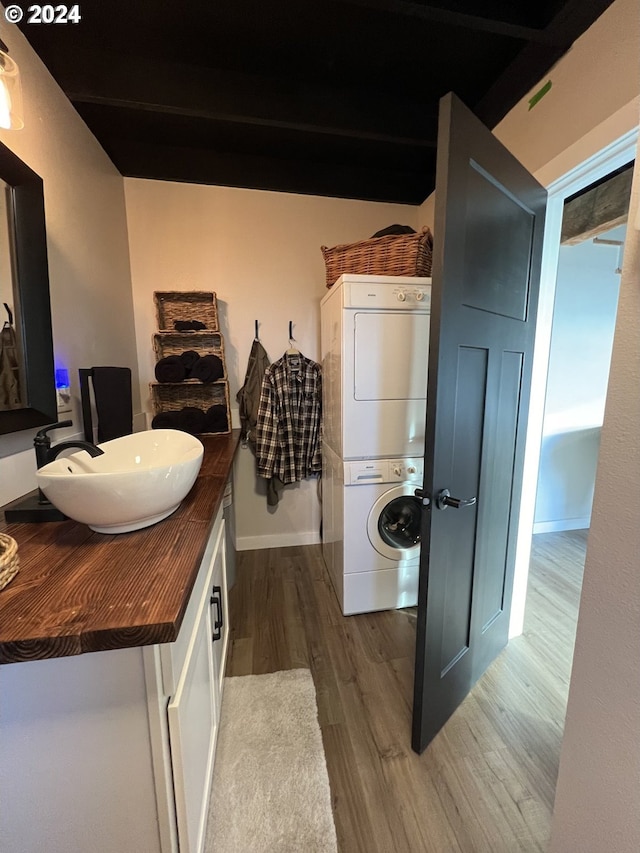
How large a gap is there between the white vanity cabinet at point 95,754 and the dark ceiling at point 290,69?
6.67 feet

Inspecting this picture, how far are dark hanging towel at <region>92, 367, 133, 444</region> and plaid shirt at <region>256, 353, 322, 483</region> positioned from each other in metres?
0.89

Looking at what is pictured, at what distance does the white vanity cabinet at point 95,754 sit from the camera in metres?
0.60

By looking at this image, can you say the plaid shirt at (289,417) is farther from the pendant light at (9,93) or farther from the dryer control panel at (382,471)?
the pendant light at (9,93)

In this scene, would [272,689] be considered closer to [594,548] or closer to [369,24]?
[594,548]

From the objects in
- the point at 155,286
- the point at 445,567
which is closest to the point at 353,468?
the point at 445,567

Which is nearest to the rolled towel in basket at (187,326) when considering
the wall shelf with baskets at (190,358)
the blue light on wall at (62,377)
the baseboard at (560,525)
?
the wall shelf with baskets at (190,358)

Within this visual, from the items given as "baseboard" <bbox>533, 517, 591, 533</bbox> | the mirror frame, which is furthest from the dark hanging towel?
"baseboard" <bbox>533, 517, 591, 533</bbox>

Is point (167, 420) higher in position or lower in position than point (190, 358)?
lower

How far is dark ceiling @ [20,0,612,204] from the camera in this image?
125cm

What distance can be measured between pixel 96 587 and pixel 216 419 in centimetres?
162

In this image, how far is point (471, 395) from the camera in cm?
117

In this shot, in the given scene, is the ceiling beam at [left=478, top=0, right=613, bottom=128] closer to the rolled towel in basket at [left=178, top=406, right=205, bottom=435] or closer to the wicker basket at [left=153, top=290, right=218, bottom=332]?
the wicker basket at [left=153, top=290, right=218, bottom=332]

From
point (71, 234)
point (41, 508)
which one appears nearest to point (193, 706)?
point (41, 508)

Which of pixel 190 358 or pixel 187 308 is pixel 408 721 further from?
pixel 187 308
